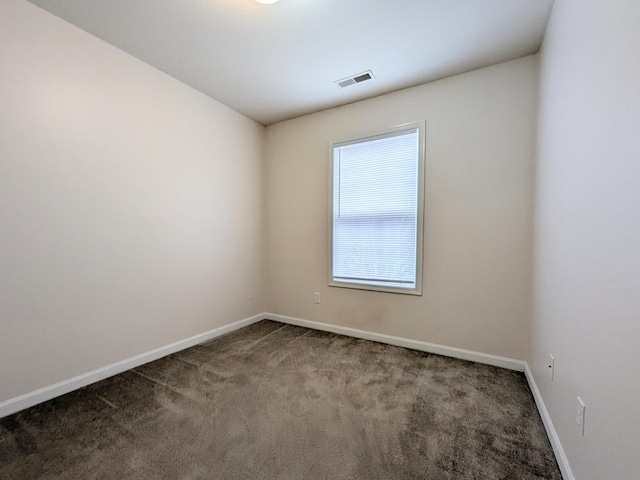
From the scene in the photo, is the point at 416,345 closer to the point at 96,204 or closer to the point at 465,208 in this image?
the point at 465,208

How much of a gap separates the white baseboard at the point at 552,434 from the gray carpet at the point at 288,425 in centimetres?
4

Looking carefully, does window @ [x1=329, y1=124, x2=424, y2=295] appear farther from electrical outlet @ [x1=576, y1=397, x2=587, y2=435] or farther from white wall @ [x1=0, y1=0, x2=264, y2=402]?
electrical outlet @ [x1=576, y1=397, x2=587, y2=435]

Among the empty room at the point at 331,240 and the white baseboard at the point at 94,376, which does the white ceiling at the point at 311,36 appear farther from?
the white baseboard at the point at 94,376

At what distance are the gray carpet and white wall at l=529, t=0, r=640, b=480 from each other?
0.40 m

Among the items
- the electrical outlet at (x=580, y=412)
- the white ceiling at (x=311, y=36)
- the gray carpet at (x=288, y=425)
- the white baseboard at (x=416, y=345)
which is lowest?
the gray carpet at (x=288, y=425)

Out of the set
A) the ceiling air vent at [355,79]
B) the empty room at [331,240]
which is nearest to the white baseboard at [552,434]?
the empty room at [331,240]

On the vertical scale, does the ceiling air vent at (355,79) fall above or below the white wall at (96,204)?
above

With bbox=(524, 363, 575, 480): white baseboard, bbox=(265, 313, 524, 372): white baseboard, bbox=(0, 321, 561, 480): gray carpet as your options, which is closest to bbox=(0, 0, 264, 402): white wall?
bbox=(0, 321, 561, 480): gray carpet

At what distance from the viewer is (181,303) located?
9.23ft

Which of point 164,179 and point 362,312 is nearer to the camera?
point 164,179

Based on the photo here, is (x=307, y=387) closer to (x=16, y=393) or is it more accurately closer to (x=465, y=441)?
(x=465, y=441)

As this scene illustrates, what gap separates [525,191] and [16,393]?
157 inches

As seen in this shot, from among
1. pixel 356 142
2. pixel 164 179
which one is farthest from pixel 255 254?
pixel 356 142

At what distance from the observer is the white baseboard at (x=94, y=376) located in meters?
1.78
